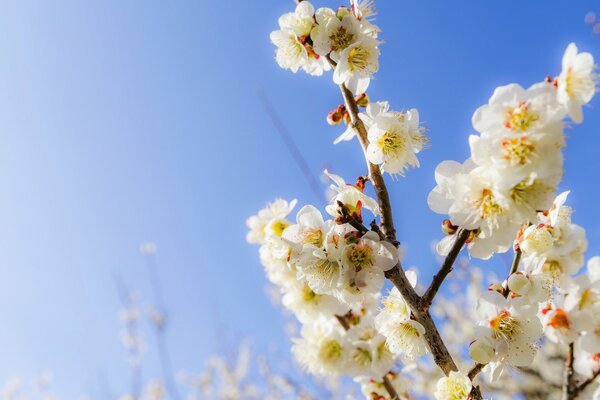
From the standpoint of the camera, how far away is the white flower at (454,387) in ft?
3.99

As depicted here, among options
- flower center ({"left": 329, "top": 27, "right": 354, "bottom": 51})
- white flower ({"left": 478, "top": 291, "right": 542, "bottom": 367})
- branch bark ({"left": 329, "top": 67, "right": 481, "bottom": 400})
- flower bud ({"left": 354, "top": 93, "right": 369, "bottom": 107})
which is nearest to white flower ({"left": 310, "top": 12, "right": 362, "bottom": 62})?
flower center ({"left": 329, "top": 27, "right": 354, "bottom": 51})

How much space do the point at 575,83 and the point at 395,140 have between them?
57 centimetres

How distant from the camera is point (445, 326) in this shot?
8.35 meters

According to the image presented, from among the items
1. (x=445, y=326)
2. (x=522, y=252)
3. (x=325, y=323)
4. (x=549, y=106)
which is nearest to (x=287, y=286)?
(x=325, y=323)

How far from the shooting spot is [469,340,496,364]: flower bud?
127 centimetres

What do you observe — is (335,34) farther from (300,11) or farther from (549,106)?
(549,106)

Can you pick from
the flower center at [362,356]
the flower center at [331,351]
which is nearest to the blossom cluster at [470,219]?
the flower center at [362,356]

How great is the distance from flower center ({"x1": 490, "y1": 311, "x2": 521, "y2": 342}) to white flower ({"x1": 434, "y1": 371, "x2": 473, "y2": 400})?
0.19 metres

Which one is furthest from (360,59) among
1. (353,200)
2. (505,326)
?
(505,326)

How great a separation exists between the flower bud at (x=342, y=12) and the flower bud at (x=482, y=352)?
3.80ft

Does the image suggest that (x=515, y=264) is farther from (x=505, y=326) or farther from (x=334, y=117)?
(x=334, y=117)

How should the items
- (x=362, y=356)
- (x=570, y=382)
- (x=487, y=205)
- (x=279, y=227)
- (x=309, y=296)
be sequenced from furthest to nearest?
1. (x=362, y=356)
2. (x=309, y=296)
3. (x=279, y=227)
4. (x=570, y=382)
5. (x=487, y=205)

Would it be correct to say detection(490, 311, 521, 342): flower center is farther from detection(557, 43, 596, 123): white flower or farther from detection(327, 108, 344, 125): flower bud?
detection(327, 108, 344, 125): flower bud

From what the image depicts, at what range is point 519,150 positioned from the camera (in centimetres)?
105
